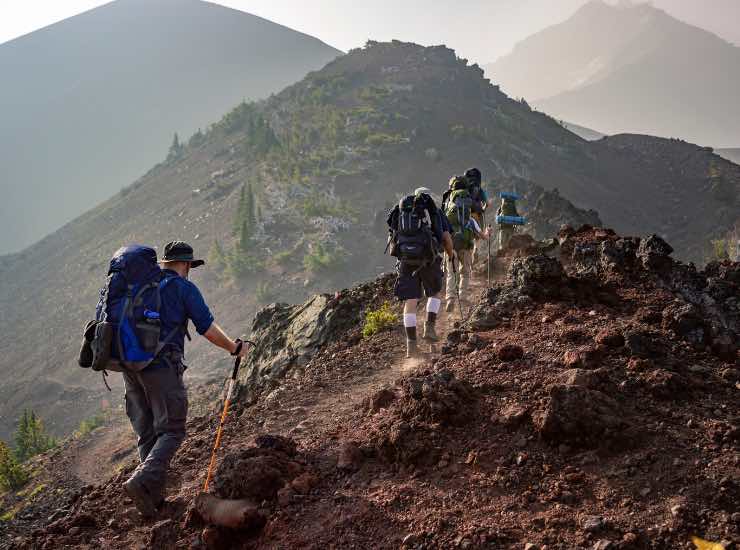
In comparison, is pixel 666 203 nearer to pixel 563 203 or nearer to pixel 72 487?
pixel 563 203

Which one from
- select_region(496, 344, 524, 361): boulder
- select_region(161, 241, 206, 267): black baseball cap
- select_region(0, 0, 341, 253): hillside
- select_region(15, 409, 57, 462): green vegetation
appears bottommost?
select_region(15, 409, 57, 462): green vegetation

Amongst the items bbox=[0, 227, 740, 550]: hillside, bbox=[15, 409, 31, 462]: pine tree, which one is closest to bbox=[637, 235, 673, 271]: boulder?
bbox=[0, 227, 740, 550]: hillside

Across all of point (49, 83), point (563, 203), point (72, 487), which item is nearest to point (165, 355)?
point (72, 487)

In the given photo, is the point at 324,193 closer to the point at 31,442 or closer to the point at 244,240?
the point at 244,240

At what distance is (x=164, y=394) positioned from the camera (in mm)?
4363

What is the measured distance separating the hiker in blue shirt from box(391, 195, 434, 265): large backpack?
8.91 feet

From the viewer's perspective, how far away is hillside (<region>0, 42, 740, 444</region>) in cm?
3684

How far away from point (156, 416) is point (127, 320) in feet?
2.74

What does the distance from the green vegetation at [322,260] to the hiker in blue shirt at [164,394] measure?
32.6 m

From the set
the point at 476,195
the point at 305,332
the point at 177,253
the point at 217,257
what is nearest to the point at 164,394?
the point at 177,253

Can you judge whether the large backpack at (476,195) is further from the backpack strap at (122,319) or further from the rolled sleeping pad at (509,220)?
the backpack strap at (122,319)

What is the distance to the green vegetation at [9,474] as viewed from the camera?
16.3m

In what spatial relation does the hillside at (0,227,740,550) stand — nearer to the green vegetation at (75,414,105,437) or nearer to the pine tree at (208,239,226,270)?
the green vegetation at (75,414,105,437)

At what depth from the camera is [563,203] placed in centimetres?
3173
